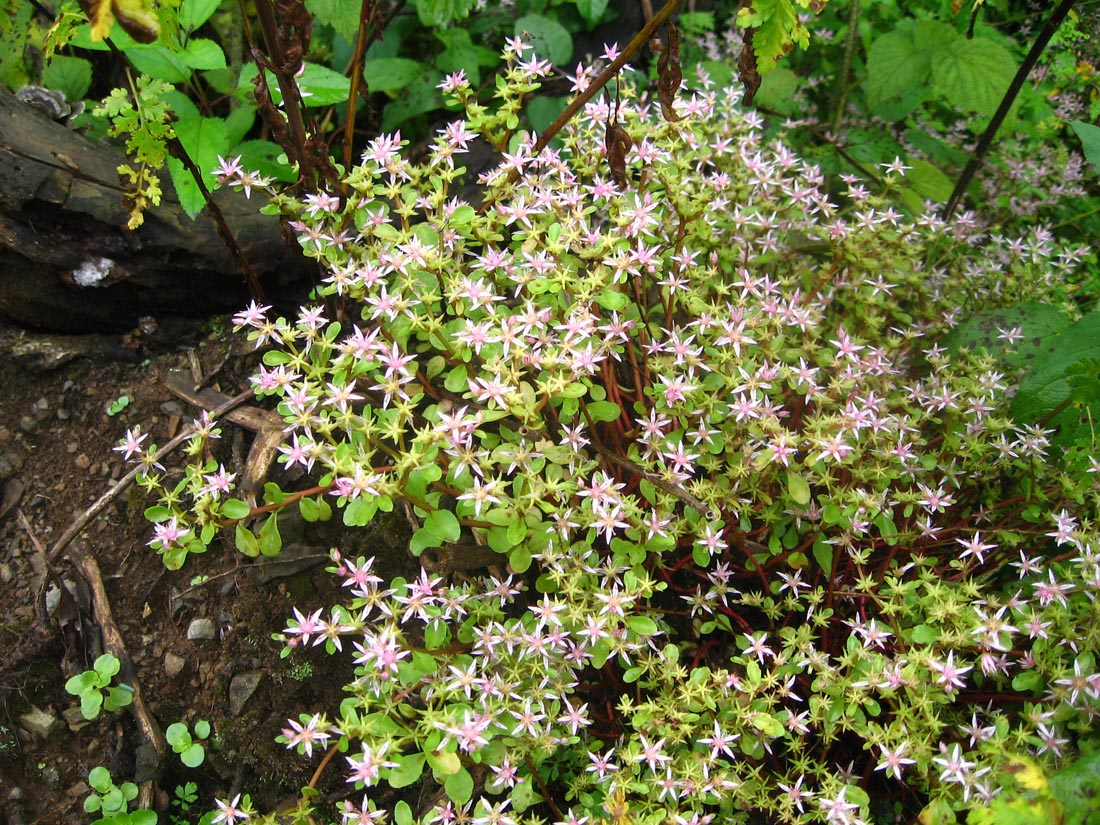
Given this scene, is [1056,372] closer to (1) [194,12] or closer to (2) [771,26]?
(2) [771,26]

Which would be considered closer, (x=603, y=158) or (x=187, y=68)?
(x=603, y=158)

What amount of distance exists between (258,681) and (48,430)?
3.14ft

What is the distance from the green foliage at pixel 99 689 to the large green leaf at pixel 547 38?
252cm

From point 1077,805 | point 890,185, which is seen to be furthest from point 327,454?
point 890,185

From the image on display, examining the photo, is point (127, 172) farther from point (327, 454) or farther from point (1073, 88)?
point (1073, 88)

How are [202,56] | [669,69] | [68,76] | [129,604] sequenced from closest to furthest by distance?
[669,69], [129,604], [202,56], [68,76]

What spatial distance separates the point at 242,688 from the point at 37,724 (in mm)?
466

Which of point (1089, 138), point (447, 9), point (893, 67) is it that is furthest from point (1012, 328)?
point (447, 9)

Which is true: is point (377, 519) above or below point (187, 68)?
below

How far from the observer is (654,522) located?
176 cm

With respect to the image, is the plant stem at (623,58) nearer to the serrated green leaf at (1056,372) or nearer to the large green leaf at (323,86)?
the large green leaf at (323,86)

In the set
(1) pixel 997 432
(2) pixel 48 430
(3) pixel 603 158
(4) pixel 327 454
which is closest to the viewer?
(4) pixel 327 454

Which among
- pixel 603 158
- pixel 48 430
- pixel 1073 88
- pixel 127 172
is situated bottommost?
pixel 48 430

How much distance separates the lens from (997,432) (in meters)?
2.03
